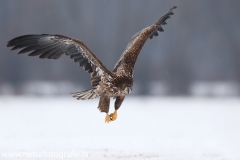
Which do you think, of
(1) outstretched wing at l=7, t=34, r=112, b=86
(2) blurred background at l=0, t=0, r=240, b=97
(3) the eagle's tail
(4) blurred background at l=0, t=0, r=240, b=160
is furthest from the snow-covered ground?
(1) outstretched wing at l=7, t=34, r=112, b=86

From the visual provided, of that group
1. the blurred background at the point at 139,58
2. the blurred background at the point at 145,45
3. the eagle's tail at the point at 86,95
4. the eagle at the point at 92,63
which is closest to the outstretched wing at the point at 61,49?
the eagle at the point at 92,63

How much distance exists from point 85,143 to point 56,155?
621 millimetres

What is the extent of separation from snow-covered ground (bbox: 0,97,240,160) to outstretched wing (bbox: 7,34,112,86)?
1.35m

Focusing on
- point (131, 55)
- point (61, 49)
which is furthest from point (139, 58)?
point (61, 49)

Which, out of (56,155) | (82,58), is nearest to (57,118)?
(56,155)

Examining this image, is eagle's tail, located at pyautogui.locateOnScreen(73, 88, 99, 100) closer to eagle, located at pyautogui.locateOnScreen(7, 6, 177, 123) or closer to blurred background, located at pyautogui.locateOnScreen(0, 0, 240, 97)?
eagle, located at pyautogui.locateOnScreen(7, 6, 177, 123)

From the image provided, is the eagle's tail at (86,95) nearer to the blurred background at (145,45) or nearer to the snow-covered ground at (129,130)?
the snow-covered ground at (129,130)

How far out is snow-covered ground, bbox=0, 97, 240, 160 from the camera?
202 inches

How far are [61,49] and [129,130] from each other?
2.66m

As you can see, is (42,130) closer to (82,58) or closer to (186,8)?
(82,58)

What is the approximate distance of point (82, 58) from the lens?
3928 millimetres

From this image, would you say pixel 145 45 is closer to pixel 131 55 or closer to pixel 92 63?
pixel 131 55

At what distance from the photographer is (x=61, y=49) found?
391 centimetres

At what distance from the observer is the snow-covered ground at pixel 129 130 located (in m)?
5.14
